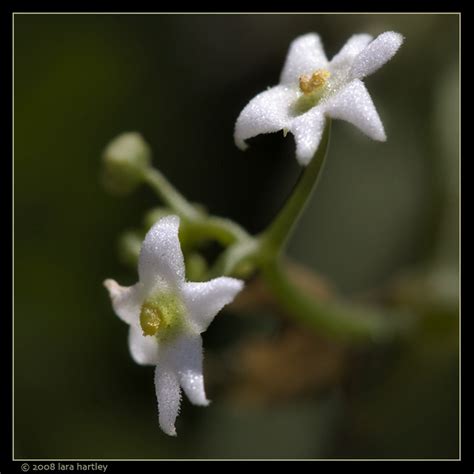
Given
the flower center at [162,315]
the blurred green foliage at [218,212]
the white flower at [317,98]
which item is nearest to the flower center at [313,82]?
the white flower at [317,98]

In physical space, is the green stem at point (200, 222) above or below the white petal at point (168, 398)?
above

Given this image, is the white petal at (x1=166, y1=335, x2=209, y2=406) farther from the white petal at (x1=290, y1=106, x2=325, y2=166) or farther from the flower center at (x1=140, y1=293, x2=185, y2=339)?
the white petal at (x1=290, y1=106, x2=325, y2=166)

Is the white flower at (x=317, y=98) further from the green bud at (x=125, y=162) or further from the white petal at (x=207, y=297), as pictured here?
the green bud at (x=125, y=162)

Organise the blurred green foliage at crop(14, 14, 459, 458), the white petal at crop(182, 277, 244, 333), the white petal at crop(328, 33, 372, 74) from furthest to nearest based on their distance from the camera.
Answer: the blurred green foliage at crop(14, 14, 459, 458) < the white petal at crop(328, 33, 372, 74) < the white petal at crop(182, 277, 244, 333)

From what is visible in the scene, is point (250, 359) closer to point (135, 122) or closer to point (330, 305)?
point (330, 305)

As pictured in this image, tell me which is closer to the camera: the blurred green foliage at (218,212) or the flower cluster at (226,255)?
the flower cluster at (226,255)

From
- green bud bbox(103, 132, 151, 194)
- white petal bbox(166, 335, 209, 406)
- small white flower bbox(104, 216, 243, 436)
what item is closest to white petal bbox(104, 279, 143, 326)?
small white flower bbox(104, 216, 243, 436)

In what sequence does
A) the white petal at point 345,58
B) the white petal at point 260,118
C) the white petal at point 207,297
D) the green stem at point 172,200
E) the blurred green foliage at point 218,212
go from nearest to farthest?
the white petal at point 207,297
the white petal at point 260,118
the white petal at point 345,58
the green stem at point 172,200
the blurred green foliage at point 218,212
